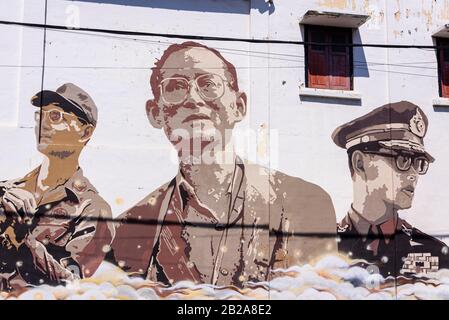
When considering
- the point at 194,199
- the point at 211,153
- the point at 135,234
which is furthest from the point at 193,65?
the point at 135,234

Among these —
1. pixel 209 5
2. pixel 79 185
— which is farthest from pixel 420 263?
pixel 79 185

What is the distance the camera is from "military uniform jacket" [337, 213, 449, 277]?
11008mm

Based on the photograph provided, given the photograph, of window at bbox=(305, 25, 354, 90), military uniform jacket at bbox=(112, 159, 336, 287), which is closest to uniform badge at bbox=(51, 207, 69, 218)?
military uniform jacket at bbox=(112, 159, 336, 287)

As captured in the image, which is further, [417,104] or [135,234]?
[417,104]

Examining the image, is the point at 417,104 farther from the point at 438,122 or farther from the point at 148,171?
the point at 148,171

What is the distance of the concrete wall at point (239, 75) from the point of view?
413 inches

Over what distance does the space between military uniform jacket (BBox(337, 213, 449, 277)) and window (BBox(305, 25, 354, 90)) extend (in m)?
2.47

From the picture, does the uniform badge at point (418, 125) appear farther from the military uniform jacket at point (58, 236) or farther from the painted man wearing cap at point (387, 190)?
the military uniform jacket at point (58, 236)

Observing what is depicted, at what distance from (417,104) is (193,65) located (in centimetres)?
422
